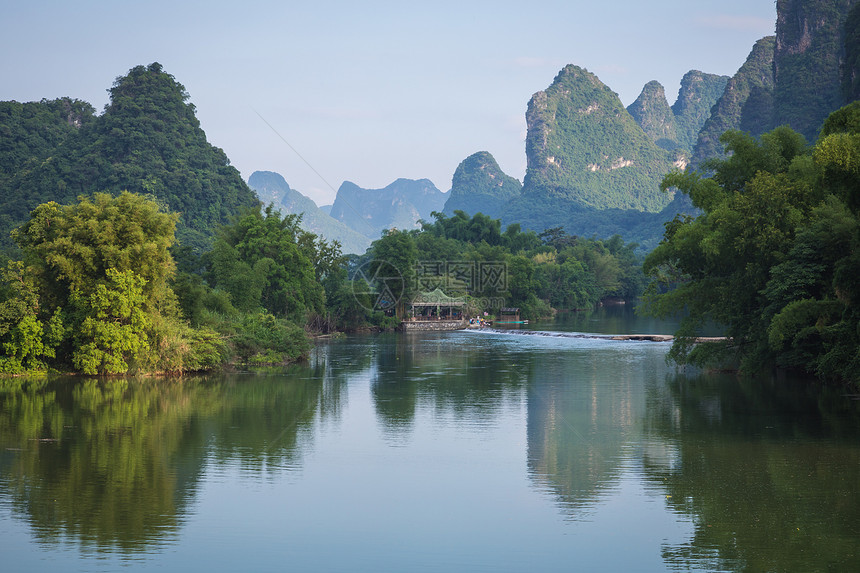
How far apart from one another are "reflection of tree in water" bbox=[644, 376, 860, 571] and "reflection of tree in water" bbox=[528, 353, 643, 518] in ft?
2.53

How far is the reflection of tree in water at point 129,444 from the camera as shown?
396 inches

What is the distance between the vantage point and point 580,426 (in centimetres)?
1697

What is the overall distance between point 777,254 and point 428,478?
1336cm

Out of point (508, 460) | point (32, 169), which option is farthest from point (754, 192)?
point (32, 169)

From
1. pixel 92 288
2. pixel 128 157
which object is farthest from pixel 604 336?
pixel 128 157

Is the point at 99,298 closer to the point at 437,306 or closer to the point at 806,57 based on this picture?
the point at 437,306

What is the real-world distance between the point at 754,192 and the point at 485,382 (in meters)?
9.43

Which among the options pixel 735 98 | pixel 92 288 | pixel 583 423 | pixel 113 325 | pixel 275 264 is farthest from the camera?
pixel 735 98

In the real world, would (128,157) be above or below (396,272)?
above

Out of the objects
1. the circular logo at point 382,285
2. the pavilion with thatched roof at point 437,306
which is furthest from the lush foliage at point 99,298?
the pavilion with thatched roof at point 437,306

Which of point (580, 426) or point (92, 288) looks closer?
point (580, 426)

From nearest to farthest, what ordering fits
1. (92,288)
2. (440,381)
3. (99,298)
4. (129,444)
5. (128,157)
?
(129,444) → (99,298) → (92,288) → (440,381) → (128,157)

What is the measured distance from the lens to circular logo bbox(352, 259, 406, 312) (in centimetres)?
5209

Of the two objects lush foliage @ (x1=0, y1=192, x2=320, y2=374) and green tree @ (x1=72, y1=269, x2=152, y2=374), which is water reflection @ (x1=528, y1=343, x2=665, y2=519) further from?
green tree @ (x1=72, y1=269, x2=152, y2=374)
